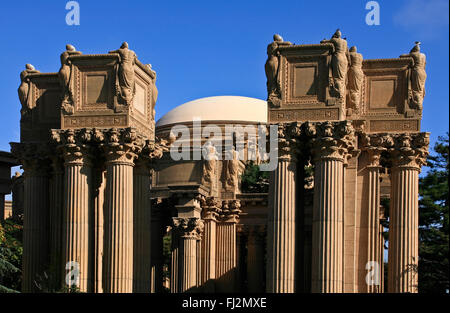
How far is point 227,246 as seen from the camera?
57312mm

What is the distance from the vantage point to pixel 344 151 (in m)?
37.7

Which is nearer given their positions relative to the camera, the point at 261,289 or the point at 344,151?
the point at 344,151

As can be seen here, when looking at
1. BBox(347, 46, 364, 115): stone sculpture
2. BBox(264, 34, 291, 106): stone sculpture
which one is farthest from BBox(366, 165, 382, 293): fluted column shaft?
BBox(264, 34, 291, 106): stone sculpture

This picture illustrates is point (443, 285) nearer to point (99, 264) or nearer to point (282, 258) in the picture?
point (282, 258)

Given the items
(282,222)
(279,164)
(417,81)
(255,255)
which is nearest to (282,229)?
(282,222)

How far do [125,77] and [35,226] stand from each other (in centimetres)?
751

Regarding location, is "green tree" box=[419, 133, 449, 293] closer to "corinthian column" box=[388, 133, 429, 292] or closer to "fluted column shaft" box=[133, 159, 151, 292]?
"corinthian column" box=[388, 133, 429, 292]

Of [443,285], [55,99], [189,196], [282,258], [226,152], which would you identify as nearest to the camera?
[443,285]

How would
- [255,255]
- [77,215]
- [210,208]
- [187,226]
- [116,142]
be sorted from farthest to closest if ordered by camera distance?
[255,255] < [210,208] < [187,226] < [116,142] < [77,215]

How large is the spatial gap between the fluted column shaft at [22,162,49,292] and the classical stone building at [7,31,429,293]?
0.05 m

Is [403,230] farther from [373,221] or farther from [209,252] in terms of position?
[209,252]
